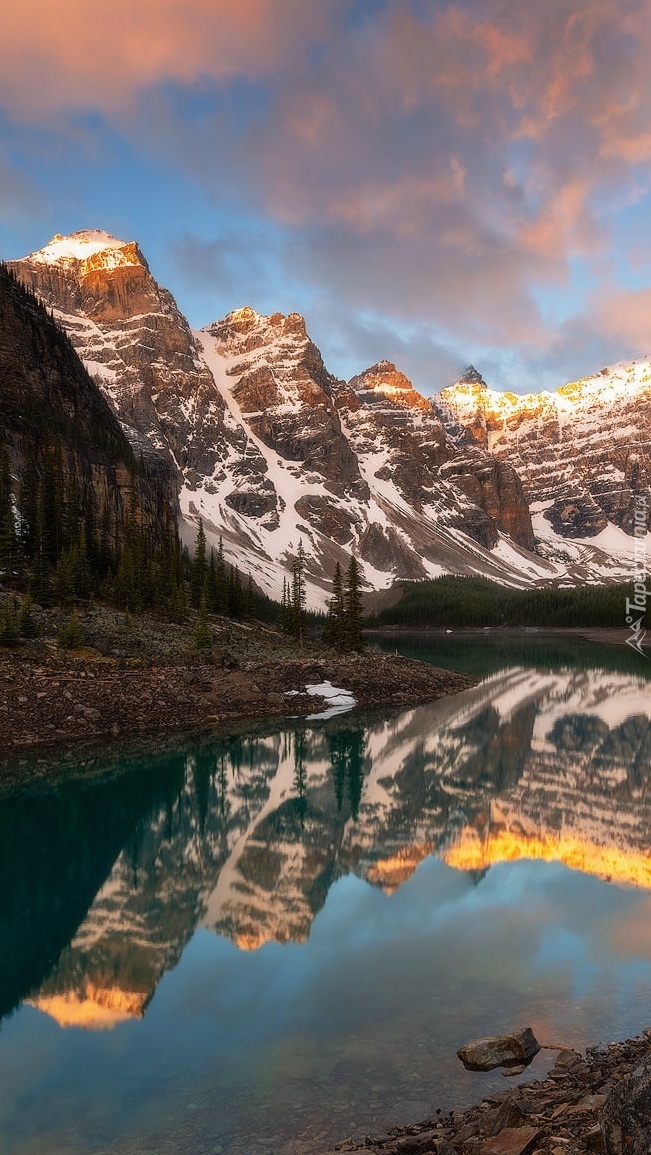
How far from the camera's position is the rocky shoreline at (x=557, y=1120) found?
21.0 ft

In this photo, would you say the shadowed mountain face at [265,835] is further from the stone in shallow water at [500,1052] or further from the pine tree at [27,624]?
the pine tree at [27,624]

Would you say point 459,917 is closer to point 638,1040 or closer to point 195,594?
point 638,1040

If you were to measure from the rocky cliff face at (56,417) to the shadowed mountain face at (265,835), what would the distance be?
152 ft

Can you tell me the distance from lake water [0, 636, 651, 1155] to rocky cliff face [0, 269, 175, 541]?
5090 cm

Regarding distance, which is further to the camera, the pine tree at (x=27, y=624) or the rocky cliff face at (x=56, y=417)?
the rocky cliff face at (x=56, y=417)

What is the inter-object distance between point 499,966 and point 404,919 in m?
3.05

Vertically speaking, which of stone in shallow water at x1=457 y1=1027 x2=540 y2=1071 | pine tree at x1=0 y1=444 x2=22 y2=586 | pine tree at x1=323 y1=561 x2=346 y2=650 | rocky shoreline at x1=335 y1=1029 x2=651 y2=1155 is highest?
pine tree at x1=0 y1=444 x2=22 y2=586

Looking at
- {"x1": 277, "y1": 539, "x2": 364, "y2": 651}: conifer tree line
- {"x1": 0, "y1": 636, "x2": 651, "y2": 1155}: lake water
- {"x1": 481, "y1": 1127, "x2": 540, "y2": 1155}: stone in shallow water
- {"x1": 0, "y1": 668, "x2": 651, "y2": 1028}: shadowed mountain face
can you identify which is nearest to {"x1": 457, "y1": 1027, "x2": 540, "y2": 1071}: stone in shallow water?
{"x1": 0, "y1": 636, "x2": 651, "y2": 1155}: lake water

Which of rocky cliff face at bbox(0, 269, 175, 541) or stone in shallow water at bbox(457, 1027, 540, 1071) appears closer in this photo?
stone in shallow water at bbox(457, 1027, 540, 1071)

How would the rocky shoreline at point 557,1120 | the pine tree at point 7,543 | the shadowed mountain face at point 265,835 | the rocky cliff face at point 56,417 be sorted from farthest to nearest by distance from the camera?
1. the rocky cliff face at point 56,417
2. the pine tree at point 7,543
3. the shadowed mountain face at point 265,835
4. the rocky shoreline at point 557,1120

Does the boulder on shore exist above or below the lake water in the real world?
above

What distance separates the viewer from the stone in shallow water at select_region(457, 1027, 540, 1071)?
A: 32.6ft

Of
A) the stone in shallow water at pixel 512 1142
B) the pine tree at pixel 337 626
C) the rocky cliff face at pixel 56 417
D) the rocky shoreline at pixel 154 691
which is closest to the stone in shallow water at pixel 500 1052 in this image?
the stone in shallow water at pixel 512 1142

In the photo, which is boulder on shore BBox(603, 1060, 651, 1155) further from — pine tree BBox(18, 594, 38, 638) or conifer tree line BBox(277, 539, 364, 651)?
conifer tree line BBox(277, 539, 364, 651)
